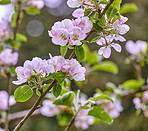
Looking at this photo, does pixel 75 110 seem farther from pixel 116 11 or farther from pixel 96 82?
pixel 96 82

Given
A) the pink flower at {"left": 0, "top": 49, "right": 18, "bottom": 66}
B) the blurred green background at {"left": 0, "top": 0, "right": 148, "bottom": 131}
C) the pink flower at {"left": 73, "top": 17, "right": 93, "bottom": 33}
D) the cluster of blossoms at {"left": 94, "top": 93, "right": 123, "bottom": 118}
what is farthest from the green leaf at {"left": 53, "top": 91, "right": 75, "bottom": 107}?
the blurred green background at {"left": 0, "top": 0, "right": 148, "bottom": 131}

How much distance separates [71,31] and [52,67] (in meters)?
0.09

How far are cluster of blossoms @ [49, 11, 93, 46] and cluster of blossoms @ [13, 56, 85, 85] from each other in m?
0.04

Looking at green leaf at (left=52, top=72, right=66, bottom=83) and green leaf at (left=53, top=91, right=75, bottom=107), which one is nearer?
green leaf at (left=52, top=72, right=66, bottom=83)

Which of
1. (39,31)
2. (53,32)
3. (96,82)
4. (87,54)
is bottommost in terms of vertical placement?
(96,82)

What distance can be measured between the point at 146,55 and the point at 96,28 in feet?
3.27

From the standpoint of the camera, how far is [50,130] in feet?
11.9

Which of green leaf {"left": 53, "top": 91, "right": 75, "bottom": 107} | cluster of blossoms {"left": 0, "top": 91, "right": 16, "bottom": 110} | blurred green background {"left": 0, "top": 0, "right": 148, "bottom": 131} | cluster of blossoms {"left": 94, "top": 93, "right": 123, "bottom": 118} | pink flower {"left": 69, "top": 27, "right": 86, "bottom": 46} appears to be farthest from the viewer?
blurred green background {"left": 0, "top": 0, "right": 148, "bottom": 131}

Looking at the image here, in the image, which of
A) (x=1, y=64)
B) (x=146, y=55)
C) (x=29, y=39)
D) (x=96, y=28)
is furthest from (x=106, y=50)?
(x=29, y=39)

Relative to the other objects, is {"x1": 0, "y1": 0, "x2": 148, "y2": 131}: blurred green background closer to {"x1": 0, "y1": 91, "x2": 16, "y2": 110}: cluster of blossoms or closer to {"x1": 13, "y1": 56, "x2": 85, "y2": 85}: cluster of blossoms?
{"x1": 0, "y1": 91, "x2": 16, "y2": 110}: cluster of blossoms

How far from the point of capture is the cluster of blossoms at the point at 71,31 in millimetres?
488

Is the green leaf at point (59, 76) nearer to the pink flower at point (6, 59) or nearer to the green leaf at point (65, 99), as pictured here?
the green leaf at point (65, 99)

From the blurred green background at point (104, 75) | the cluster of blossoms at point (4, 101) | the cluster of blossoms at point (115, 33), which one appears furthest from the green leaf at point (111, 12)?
the blurred green background at point (104, 75)

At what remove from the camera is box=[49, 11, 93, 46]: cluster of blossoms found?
488 millimetres
